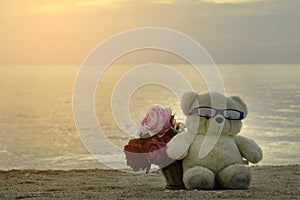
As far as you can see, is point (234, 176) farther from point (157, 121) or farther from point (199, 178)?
point (157, 121)

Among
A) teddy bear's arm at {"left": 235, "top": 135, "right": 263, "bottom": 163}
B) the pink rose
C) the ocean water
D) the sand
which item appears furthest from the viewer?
the ocean water

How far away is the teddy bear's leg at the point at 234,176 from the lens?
707cm

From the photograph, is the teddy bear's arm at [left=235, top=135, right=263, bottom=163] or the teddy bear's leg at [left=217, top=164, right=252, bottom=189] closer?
the teddy bear's leg at [left=217, top=164, right=252, bottom=189]

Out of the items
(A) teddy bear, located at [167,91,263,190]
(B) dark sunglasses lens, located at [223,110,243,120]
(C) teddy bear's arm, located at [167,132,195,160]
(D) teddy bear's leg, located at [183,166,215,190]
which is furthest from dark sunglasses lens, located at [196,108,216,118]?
(D) teddy bear's leg, located at [183,166,215,190]

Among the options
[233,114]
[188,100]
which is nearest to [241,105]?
[233,114]

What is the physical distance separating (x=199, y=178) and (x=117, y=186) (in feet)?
5.34

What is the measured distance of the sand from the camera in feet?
22.9

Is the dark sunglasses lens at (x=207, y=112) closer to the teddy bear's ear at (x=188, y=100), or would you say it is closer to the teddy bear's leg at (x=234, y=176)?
the teddy bear's ear at (x=188, y=100)

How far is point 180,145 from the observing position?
7.22 m

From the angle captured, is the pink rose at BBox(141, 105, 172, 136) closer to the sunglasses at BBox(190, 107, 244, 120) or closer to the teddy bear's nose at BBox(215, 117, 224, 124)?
the sunglasses at BBox(190, 107, 244, 120)

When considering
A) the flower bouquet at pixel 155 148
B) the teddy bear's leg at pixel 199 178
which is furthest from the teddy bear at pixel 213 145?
the flower bouquet at pixel 155 148

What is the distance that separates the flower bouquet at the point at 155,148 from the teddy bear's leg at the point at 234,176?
A: 19.2 inches

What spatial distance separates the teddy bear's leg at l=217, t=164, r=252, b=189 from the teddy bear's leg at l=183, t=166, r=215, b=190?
0.11 m

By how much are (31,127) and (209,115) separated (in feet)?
65.8
